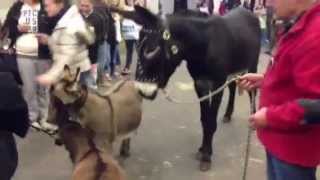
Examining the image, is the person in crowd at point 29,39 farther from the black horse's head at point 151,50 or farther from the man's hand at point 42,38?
the black horse's head at point 151,50

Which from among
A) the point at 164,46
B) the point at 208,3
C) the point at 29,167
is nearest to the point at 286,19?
the point at 164,46

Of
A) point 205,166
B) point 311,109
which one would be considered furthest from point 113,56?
point 311,109

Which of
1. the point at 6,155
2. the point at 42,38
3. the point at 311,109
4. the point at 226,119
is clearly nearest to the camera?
the point at 311,109

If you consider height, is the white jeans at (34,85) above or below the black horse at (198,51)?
below

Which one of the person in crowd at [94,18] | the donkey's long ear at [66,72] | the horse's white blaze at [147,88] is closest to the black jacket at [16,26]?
the person in crowd at [94,18]

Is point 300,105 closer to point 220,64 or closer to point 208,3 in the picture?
point 220,64

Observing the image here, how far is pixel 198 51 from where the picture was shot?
472 cm

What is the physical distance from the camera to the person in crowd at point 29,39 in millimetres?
5516

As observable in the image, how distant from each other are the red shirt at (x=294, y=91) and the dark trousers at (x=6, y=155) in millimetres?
1385

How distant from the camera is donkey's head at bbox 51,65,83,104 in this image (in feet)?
11.2

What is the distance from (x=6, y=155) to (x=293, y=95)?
158cm

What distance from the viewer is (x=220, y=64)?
4.82 meters

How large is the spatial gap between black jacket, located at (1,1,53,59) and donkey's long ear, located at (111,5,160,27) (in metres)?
1.34

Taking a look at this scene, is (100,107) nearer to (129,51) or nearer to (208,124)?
(208,124)
